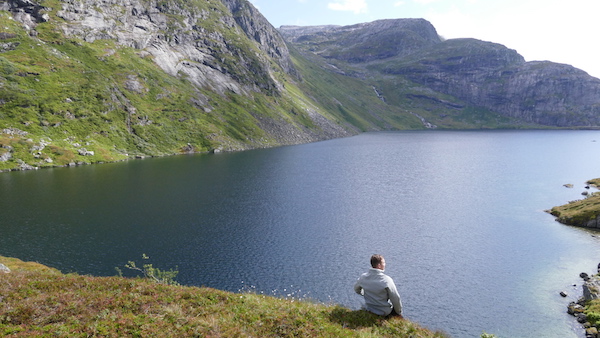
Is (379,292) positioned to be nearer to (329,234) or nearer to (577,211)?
(329,234)

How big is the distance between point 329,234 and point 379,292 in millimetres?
43478

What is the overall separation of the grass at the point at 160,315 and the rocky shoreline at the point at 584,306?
2781 cm

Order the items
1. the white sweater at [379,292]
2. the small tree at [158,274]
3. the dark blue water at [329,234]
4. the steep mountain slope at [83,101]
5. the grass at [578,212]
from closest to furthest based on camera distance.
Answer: the white sweater at [379,292] → the small tree at [158,274] → the dark blue water at [329,234] → the grass at [578,212] → the steep mountain slope at [83,101]

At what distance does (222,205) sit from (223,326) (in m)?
62.6

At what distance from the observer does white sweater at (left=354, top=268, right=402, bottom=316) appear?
690 inches

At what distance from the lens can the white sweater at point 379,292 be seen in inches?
690

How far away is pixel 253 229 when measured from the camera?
2484 inches

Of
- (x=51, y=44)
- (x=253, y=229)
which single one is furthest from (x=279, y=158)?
(x=51, y=44)

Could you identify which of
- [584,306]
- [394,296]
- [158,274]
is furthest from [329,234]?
[394,296]

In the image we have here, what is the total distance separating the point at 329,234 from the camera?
61.1 m

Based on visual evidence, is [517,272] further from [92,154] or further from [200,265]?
[92,154]

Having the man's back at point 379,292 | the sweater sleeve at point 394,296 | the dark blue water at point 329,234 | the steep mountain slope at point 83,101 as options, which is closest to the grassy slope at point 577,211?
the dark blue water at point 329,234

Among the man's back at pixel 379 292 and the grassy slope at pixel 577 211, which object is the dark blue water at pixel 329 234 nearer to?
the grassy slope at pixel 577 211

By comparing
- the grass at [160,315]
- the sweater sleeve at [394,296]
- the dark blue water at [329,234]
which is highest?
the sweater sleeve at [394,296]
